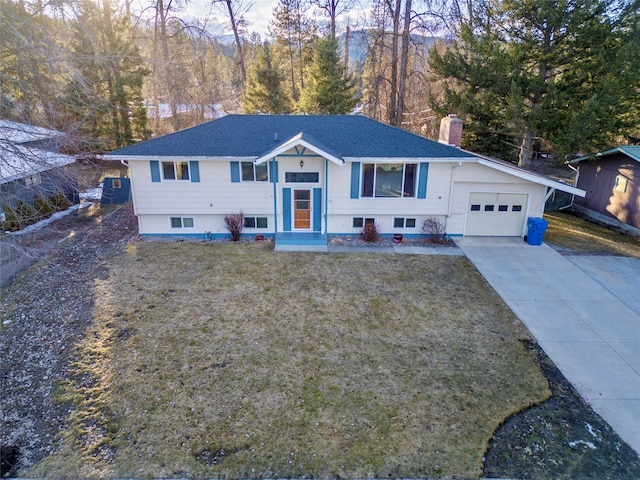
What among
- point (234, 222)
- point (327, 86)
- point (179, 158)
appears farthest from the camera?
point (327, 86)

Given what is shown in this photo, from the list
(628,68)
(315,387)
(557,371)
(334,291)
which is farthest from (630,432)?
(628,68)

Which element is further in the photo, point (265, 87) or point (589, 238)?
point (265, 87)

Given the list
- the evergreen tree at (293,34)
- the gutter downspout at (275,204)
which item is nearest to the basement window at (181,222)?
the gutter downspout at (275,204)

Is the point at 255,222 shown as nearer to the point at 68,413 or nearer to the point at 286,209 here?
the point at 286,209

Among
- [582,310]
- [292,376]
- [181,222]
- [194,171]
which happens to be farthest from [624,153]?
[181,222]

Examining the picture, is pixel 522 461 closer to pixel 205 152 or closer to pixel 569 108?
pixel 205 152

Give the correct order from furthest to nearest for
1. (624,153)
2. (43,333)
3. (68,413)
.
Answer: (624,153) → (43,333) → (68,413)

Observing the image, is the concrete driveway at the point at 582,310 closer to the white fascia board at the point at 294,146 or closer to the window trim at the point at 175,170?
the white fascia board at the point at 294,146
